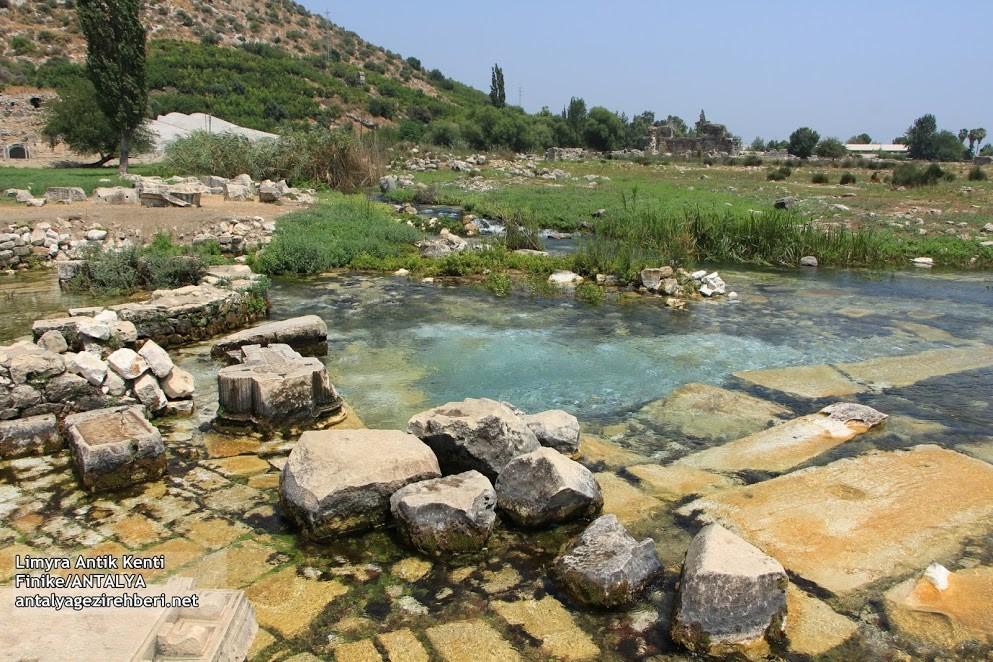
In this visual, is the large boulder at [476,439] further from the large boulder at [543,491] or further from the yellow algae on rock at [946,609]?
the yellow algae on rock at [946,609]

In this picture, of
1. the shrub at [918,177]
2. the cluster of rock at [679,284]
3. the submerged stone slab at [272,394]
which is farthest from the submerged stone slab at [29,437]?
the shrub at [918,177]

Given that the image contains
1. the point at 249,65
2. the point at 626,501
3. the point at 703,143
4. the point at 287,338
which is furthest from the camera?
the point at 703,143

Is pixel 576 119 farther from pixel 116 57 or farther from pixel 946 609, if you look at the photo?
pixel 946 609

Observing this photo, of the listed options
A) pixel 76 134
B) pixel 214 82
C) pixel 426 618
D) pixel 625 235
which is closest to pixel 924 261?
pixel 625 235

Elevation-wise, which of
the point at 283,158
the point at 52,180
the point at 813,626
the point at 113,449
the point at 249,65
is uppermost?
the point at 249,65

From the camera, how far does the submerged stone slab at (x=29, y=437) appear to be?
5043 mm

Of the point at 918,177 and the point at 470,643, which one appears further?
the point at 918,177

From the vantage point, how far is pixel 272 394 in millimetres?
5629

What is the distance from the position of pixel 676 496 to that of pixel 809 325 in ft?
19.3

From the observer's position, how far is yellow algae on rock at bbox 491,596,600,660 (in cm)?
330

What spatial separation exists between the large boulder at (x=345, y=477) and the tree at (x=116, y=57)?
20.3 m

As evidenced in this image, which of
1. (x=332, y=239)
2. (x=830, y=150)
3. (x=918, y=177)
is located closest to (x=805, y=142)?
(x=830, y=150)

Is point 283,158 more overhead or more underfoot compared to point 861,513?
more overhead

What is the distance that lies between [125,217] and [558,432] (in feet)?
38.9
